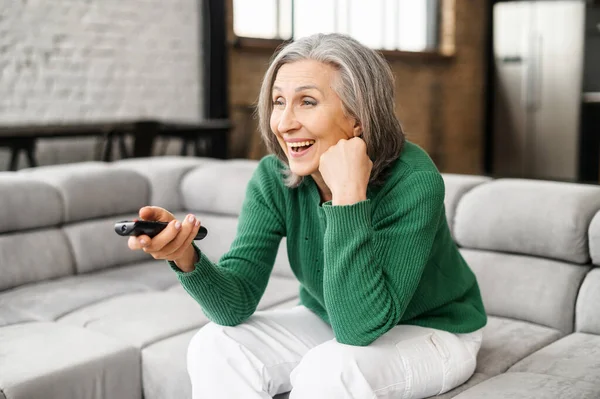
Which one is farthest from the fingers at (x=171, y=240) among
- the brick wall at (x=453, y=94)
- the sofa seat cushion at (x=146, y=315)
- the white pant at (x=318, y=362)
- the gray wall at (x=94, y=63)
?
the brick wall at (x=453, y=94)

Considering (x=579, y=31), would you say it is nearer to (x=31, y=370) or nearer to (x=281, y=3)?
(x=281, y=3)

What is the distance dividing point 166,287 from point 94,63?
2.76 meters

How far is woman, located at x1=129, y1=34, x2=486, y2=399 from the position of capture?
51.6 inches

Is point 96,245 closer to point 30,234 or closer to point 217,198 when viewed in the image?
point 30,234

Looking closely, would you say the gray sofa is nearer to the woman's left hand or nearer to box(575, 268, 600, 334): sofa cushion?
box(575, 268, 600, 334): sofa cushion

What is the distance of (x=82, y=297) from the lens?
230cm

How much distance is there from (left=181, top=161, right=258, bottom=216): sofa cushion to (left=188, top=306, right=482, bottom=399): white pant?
123 cm

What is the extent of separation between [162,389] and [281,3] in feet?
15.1

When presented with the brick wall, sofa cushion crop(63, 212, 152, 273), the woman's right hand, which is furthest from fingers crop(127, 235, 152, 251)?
the brick wall

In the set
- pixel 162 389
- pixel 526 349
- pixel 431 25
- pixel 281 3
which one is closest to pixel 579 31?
pixel 431 25

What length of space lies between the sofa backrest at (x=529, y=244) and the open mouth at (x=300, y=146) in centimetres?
81

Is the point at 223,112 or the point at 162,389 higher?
the point at 223,112

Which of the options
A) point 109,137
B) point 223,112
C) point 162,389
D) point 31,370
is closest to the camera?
point 31,370

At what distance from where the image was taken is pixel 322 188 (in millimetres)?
1568
